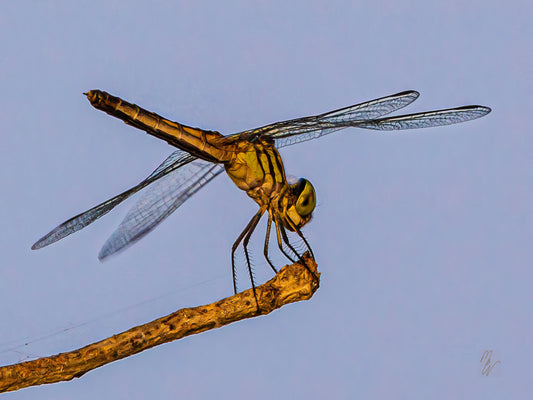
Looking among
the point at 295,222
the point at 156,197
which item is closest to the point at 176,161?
the point at 156,197

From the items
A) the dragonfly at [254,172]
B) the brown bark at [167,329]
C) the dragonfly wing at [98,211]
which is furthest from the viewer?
the dragonfly at [254,172]

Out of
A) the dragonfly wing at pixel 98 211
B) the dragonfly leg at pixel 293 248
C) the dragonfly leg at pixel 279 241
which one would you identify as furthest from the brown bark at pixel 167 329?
the dragonfly wing at pixel 98 211

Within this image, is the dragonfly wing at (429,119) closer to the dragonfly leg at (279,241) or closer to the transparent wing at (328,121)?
the transparent wing at (328,121)

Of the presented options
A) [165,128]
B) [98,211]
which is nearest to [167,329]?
[98,211]

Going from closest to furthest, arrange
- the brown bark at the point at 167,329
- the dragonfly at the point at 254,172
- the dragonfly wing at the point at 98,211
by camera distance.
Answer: the brown bark at the point at 167,329 → the dragonfly wing at the point at 98,211 → the dragonfly at the point at 254,172

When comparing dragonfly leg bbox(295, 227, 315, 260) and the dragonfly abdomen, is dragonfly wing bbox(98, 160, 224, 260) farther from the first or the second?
dragonfly leg bbox(295, 227, 315, 260)

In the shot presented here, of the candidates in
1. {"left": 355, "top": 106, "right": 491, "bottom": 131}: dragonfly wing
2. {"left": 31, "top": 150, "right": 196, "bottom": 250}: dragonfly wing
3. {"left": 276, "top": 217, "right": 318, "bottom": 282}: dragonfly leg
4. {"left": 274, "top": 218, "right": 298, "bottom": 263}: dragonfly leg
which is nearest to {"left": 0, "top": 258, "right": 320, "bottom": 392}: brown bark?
{"left": 276, "top": 217, "right": 318, "bottom": 282}: dragonfly leg
